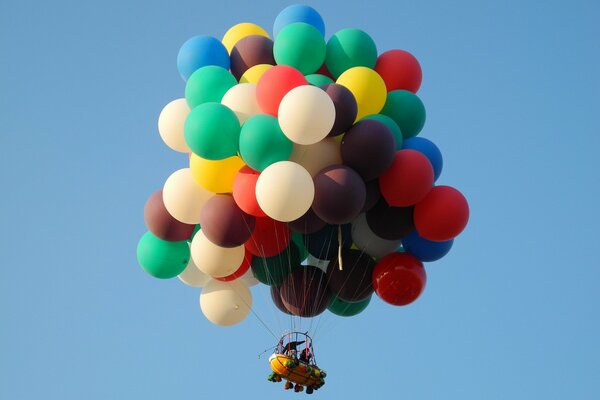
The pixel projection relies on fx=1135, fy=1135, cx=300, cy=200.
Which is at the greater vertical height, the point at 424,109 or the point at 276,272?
the point at 424,109

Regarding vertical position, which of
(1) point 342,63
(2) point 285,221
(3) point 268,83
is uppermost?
(1) point 342,63

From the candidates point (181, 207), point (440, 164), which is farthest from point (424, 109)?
point (181, 207)

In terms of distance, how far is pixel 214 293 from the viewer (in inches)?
583

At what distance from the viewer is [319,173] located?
13.3 m

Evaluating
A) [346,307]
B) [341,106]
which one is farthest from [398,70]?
[346,307]

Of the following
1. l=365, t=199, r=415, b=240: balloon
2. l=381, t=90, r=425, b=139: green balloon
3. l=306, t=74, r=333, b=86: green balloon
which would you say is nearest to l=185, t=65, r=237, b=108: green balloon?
l=306, t=74, r=333, b=86: green balloon

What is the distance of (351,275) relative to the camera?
1430 centimetres

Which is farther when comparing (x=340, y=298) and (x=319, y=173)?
(x=340, y=298)

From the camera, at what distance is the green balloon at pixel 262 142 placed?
12953 millimetres

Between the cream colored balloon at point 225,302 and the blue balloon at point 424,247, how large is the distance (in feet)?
7.37

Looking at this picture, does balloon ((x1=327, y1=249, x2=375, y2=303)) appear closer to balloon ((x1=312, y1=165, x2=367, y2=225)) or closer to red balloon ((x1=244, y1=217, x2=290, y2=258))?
red balloon ((x1=244, y1=217, x2=290, y2=258))

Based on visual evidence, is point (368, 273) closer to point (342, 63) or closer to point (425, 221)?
point (425, 221)

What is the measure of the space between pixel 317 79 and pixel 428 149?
5.33ft

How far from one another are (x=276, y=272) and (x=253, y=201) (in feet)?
5.07
